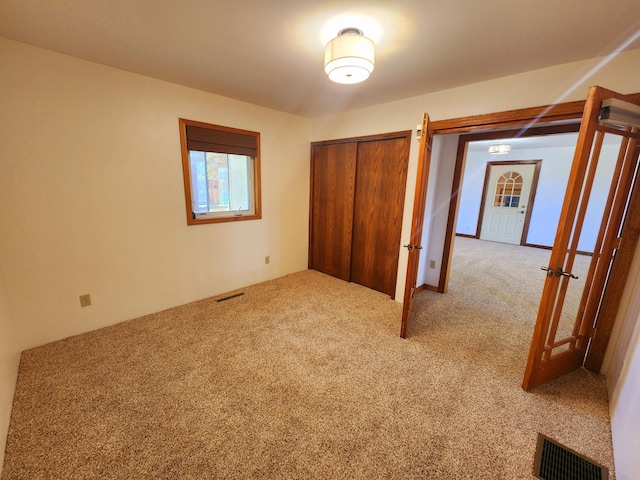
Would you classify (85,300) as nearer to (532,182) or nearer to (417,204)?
(417,204)

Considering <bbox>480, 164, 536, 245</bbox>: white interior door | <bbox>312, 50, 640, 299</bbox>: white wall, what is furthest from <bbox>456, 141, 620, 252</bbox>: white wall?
<bbox>312, 50, 640, 299</bbox>: white wall

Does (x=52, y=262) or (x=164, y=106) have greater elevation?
(x=164, y=106)

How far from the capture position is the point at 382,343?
7.59 ft

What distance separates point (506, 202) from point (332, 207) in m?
5.43

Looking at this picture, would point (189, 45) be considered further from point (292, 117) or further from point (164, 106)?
point (292, 117)

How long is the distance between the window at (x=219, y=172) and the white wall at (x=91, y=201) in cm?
9

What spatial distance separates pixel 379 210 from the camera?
324 centimetres

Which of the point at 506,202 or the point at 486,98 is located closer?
the point at 486,98

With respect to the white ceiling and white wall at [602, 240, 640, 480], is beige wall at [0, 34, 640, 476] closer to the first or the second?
the white ceiling

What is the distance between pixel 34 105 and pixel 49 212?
31.0 inches

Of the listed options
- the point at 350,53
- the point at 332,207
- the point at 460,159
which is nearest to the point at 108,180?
the point at 350,53

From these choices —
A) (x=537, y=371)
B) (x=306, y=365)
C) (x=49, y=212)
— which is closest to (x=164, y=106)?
(x=49, y=212)

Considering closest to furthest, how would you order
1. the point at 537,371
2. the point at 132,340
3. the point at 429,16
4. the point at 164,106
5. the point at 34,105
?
the point at 429,16 < the point at 537,371 < the point at 34,105 < the point at 132,340 < the point at 164,106

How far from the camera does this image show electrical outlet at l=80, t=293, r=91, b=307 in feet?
7.57
